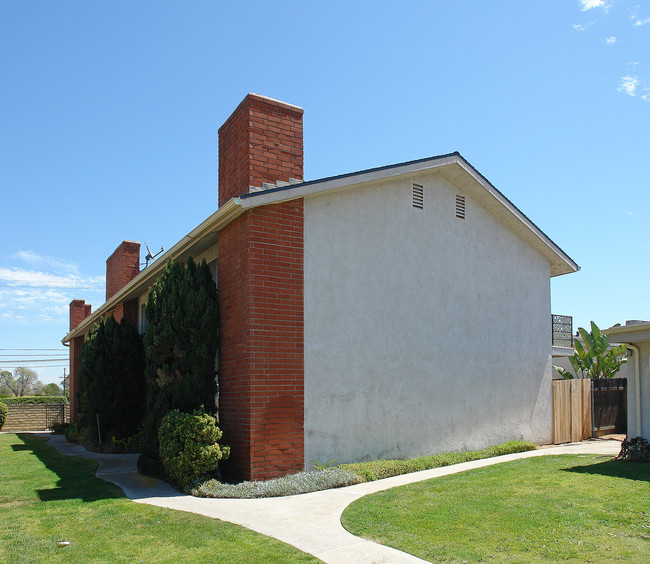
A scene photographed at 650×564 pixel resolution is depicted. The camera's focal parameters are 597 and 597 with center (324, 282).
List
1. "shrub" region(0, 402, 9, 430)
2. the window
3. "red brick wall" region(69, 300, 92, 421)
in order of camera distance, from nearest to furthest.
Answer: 1. the window
2. "red brick wall" region(69, 300, 92, 421)
3. "shrub" region(0, 402, 9, 430)

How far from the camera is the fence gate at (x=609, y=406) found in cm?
1623

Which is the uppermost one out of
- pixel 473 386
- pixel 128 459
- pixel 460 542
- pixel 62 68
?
pixel 62 68

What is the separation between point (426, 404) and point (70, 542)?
287 inches

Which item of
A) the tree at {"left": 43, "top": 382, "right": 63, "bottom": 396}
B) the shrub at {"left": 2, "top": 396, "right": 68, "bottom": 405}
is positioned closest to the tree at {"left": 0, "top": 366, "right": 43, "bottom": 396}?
the tree at {"left": 43, "top": 382, "right": 63, "bottom": 396}

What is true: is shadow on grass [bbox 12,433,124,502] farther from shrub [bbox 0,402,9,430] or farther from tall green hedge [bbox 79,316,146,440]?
shrub [bbox 0,402,9,430]

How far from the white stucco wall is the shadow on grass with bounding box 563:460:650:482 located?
294 cm

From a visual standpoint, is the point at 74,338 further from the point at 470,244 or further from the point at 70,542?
the point at 70,542

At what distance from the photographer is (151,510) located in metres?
7.88

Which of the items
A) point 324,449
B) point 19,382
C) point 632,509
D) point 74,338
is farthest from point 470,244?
point 19,382

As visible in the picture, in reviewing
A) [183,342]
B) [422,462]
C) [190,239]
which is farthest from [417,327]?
[190,239]

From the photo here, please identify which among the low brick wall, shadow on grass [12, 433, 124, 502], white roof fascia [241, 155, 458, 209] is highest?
white roof fascia [241, 155, 458, 209]

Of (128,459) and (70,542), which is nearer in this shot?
(70,542)

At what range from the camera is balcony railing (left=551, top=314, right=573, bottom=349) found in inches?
769

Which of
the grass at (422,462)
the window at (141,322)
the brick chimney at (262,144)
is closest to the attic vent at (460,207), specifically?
the brick chimney at (262,144)
